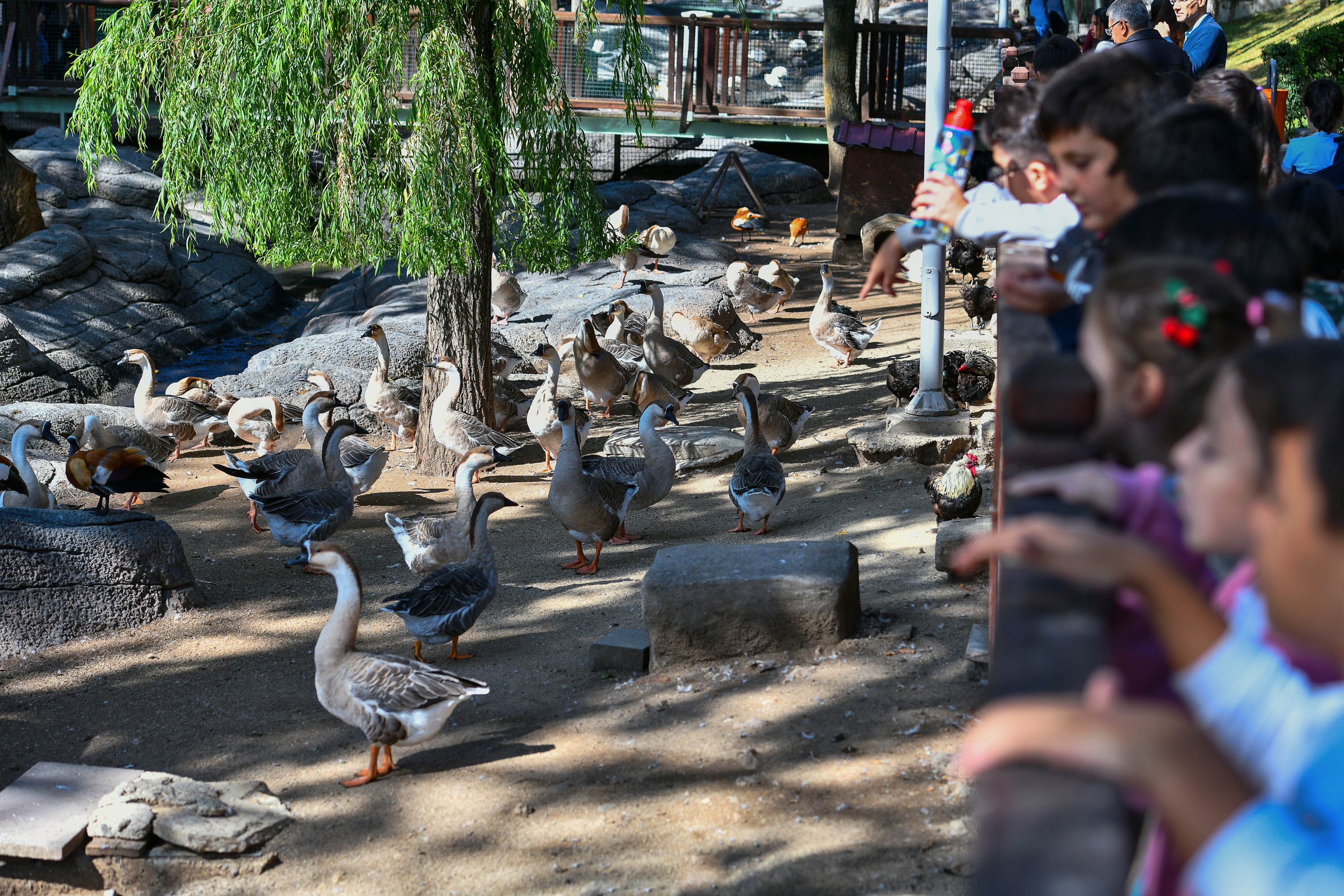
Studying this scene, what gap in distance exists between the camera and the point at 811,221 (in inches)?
883

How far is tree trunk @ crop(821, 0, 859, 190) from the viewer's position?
19750 millimetres

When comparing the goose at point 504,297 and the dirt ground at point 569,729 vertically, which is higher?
the goose at point 504,297

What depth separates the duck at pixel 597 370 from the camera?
11.9 meters

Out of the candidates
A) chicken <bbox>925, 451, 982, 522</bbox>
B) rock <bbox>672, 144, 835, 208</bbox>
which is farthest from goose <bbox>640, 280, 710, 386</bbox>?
rock <bbox>672, 144, 835, 208</bbox>

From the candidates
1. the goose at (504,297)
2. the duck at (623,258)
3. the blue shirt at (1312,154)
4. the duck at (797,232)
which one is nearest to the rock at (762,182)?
the duck at (797,232)

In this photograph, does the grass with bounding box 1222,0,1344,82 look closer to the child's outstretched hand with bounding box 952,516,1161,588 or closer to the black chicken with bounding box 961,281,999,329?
the black chicken with bounding box 961,281,999,329

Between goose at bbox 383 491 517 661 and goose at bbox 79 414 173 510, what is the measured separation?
184 inches

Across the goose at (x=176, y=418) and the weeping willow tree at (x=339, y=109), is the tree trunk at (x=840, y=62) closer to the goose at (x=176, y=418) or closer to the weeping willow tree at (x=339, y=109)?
the weeping willow tree at (x=339, y=109)

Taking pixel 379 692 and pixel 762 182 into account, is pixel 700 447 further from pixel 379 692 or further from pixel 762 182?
pixel 762 182

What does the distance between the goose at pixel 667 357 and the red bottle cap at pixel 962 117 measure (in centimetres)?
907

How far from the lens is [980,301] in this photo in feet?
37.8

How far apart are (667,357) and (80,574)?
6.82 metres

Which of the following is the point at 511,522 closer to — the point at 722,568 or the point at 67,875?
the point at 722,568

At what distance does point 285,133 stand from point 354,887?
19.7 ft
